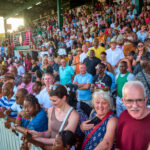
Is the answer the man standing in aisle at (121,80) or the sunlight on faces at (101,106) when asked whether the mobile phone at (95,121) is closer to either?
the sunlight on faces at (101,106)

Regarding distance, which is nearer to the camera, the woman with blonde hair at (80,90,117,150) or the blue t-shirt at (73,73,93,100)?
the woman with blonde hair at (80,90,117,150)

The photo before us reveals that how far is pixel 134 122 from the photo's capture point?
1.43m

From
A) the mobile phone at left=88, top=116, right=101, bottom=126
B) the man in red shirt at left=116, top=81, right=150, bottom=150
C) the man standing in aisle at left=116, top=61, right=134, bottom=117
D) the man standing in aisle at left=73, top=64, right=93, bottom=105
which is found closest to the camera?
the man in red shirt at left=116, top=81, right=150, bottom=150

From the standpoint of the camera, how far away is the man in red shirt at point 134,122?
54.3 inches

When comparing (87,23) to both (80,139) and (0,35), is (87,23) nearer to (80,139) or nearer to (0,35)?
(80,139)

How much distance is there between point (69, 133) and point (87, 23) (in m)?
9.14

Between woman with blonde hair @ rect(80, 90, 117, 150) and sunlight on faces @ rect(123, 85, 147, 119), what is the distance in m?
0.26

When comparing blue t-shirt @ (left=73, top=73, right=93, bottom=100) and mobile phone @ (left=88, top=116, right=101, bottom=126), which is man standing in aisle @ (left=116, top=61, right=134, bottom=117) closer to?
blue t-shirt @ (left=73, top=73, right=93, bottom=100)

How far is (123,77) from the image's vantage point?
3.32 m

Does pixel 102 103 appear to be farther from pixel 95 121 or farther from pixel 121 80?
pixel 121 80

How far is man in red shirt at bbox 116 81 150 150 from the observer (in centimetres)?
138

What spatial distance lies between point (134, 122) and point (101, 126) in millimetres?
362

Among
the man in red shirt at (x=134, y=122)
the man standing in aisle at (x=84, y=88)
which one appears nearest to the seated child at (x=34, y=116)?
the man in red shirt at (x=134, y=122)

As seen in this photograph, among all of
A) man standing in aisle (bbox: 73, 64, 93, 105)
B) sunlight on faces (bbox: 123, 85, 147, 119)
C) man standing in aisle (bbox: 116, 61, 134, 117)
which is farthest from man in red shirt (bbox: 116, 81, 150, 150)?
man standing in aisle (bbox: 73, 64, 93, 105)
